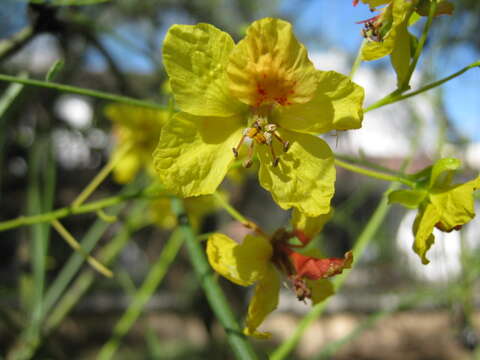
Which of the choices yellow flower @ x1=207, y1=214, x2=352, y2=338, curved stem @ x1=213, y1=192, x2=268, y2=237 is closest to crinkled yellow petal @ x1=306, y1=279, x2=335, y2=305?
yellow flower @ x1=207, y1=214, x2=352, y2=338

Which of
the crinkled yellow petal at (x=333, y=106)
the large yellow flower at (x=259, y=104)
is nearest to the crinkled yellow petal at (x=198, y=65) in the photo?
the large yellow flower at (x=259, y=104)

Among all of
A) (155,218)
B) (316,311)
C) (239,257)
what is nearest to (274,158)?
(239,257)

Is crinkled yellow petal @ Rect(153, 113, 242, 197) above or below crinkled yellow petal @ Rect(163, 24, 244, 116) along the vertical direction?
below

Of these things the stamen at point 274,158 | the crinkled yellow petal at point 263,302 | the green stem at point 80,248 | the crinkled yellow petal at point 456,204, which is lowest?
the green stem at point 80,248

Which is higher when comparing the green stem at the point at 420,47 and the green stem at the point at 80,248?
the green stem at the point at 420,47

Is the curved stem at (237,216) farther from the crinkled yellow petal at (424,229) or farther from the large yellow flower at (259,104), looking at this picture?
the crinkled yellow petal at (424,229)

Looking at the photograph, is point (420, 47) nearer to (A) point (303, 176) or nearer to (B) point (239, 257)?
(A) point (303, 176)

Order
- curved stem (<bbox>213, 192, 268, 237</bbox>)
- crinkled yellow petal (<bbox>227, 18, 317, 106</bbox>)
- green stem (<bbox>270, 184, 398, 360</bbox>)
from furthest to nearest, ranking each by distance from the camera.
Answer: green stem (<bbox>270, 184, 398, 360</bbox>)
curved stem (<bbox>213, 192, 268, 237</bbox>)
crinkled yellow petal (<bbox>227, 18, 317, 106</bbox>)

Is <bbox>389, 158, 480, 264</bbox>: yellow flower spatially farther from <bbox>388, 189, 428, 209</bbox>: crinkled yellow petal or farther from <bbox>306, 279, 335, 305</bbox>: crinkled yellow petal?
<bbox>306, 279, 335, 305</bbox>: crinkled yellow petal
